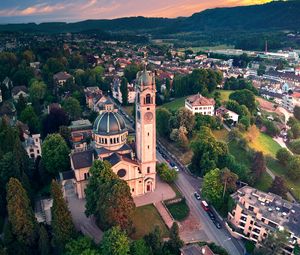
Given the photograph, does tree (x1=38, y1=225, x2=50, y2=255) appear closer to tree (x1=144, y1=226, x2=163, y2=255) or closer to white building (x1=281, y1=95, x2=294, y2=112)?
tree (x1=144, y1=226, x2=163, y2=255)

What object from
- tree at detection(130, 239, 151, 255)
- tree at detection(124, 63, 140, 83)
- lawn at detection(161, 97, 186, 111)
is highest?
tree at detection(124, 63, 140, 83)

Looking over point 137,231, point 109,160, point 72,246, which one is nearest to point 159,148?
point 109,160

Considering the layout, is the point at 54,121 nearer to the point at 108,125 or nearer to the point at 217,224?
the point at 108,125

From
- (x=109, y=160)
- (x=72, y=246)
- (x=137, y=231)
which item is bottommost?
(x=137, y=231)

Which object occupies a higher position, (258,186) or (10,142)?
(10,142)

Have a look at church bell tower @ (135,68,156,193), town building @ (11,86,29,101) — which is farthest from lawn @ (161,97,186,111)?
town building @ (11,86,29,101)

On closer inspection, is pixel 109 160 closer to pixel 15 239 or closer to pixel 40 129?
pixel 15 239
